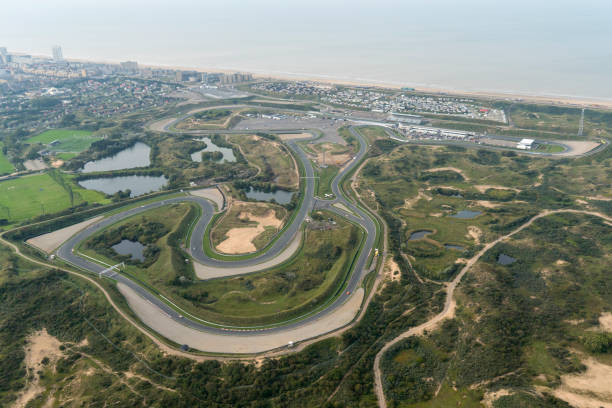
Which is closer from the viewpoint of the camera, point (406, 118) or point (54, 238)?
point (54, 238)

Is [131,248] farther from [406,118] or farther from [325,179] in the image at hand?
[406,118]

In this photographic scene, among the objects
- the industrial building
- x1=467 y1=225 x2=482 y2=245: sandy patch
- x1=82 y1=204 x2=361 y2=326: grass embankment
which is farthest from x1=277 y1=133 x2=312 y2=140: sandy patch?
x1=467 y1=225 x2=482 y2=245: sandy patch

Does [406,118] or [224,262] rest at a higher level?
[406,118]

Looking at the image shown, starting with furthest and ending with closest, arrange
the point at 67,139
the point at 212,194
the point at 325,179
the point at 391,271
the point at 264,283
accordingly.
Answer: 1. the point at 67,139
2. the point at 325,179
3. the point at 212,194
4. the point at 391,271
5. the point at 264,283

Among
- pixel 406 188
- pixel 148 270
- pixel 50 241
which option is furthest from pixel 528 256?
pixel 50 241

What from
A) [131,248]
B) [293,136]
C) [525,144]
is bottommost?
[131,248]

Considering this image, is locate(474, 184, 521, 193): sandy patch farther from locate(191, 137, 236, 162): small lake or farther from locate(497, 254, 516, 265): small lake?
locate(191, 137, 236, 162): small lake

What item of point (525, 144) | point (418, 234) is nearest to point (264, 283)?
point (418, 234)
